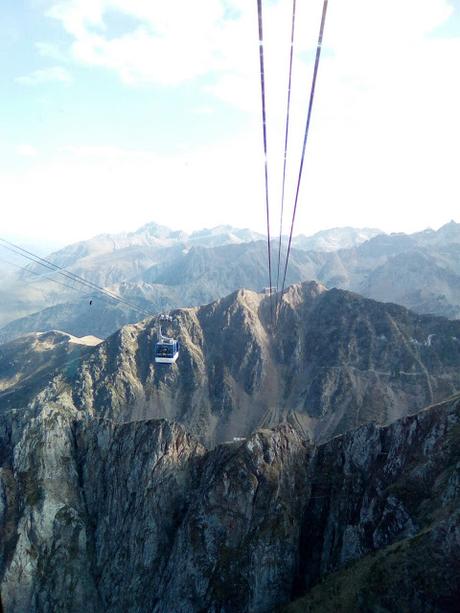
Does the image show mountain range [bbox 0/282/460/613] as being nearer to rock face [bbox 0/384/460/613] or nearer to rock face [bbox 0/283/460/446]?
rock face [bbox 0/384/460/613]

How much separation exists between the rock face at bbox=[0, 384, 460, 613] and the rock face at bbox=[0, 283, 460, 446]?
7954cm

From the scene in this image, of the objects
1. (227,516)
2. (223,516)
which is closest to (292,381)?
(227,516)

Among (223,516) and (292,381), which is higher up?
(223,516)

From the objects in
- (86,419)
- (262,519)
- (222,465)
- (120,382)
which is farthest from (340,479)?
(120,382)

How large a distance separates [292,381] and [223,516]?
117 meters

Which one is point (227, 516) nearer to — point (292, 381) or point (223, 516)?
point (223, 516)

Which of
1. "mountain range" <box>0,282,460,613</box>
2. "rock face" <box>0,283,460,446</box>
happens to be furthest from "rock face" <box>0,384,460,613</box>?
"rock face" <box>0,283,460,446</box>

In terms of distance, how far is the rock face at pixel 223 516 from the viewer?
5903cm

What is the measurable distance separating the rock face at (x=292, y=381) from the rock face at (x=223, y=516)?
3132 inches

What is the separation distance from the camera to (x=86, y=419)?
10556 centimetres

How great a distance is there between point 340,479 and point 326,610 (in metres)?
24.7

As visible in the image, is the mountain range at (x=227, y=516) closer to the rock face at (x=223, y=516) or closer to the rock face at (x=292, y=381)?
the rock face at (x=223, y=516)

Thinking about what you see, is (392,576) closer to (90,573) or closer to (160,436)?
(160,436)

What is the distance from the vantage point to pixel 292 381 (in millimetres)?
192500
